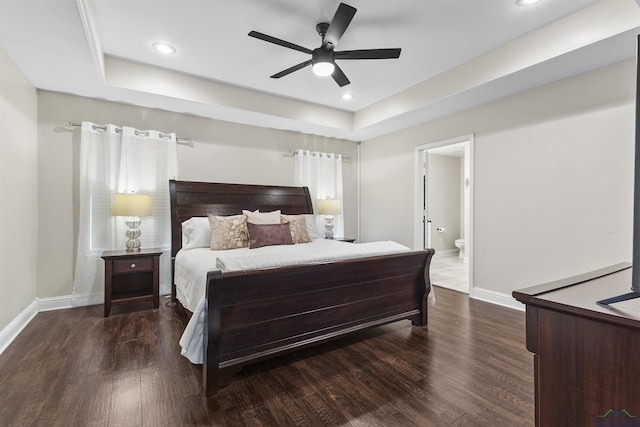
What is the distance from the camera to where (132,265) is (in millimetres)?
3217

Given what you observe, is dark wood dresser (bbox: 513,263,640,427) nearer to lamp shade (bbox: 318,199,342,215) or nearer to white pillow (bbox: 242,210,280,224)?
white pillow (bbox: 242,210,280,224)

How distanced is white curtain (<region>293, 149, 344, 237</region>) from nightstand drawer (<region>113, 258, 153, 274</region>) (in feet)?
8.10

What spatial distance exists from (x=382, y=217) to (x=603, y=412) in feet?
14.7

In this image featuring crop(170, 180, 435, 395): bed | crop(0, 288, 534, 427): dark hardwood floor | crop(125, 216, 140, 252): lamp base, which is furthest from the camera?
crop(125, 216, 140, 252): lamp base

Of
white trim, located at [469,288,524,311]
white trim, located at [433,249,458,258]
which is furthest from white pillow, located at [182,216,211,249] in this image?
white trim, located at [433,249,458,258]

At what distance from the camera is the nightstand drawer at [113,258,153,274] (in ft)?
10.3

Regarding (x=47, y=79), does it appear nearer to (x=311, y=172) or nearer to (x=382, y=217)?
(x=311, y=172)

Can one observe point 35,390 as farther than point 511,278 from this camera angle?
No

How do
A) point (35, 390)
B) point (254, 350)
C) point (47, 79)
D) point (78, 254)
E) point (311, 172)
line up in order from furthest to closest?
point (311, 172)
point (78, 254)
point (47, 79)
point (254, 350)
point (35, 390)

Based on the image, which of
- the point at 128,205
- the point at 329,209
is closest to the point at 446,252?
the point at 329,209

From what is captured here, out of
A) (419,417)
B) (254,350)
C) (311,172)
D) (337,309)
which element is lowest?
(419,417)

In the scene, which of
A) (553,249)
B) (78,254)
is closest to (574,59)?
(553,249)

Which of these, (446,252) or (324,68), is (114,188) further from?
(446,252)

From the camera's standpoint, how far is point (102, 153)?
3.52 meters
